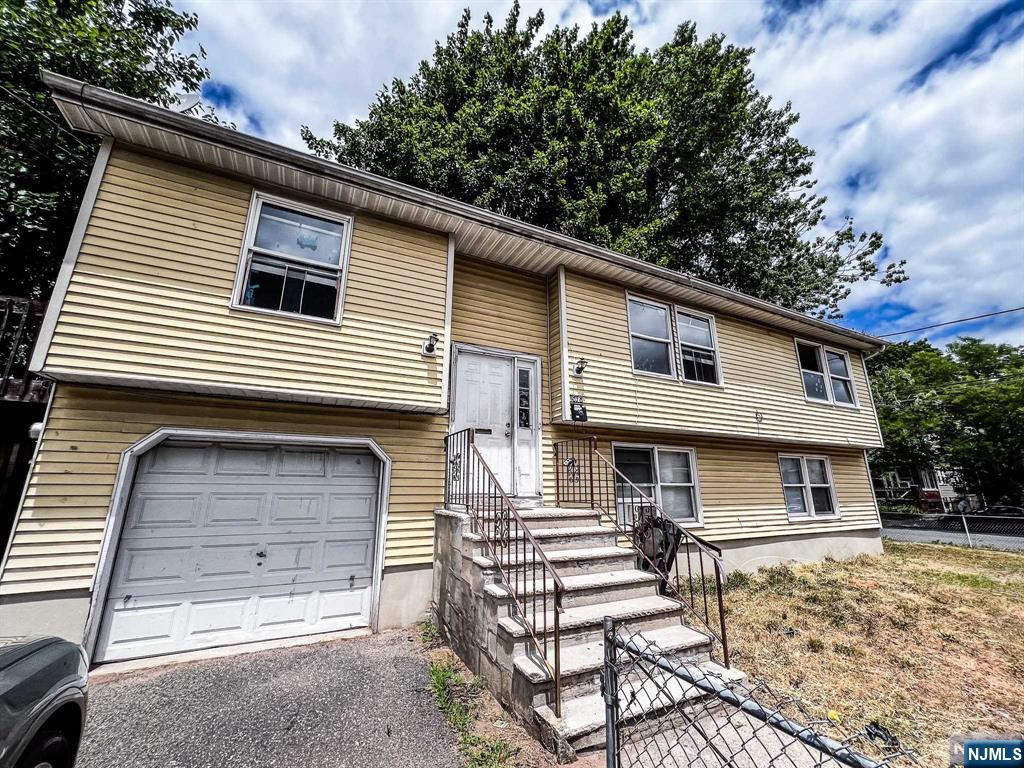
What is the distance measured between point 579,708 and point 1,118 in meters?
12.2

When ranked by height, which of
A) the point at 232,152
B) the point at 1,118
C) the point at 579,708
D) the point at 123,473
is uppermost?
the point at 1,118

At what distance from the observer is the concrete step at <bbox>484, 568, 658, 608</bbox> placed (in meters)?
3.75

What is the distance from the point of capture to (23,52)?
22.6ft

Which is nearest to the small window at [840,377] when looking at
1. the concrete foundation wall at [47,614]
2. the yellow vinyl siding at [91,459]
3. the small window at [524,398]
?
the small window at [524,398]

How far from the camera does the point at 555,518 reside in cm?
506

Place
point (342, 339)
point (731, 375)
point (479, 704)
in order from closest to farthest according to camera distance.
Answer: point (479, 704) → point (342, 339) → point (731, 375)

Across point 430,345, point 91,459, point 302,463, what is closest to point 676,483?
point 430,345

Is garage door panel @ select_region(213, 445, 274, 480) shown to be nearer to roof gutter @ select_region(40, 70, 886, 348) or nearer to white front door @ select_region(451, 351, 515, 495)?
white front door @ select_region(451, 351, 515, 495)

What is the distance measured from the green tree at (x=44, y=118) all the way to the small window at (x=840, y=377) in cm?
1599

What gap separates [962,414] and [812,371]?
18.0m

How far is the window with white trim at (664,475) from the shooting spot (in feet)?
24.3

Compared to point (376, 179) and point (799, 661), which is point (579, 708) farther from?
point (376, 179)

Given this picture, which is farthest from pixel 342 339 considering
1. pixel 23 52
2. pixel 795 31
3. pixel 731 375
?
pixel 795 31

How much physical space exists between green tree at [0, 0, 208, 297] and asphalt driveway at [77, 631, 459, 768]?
8.10 m
